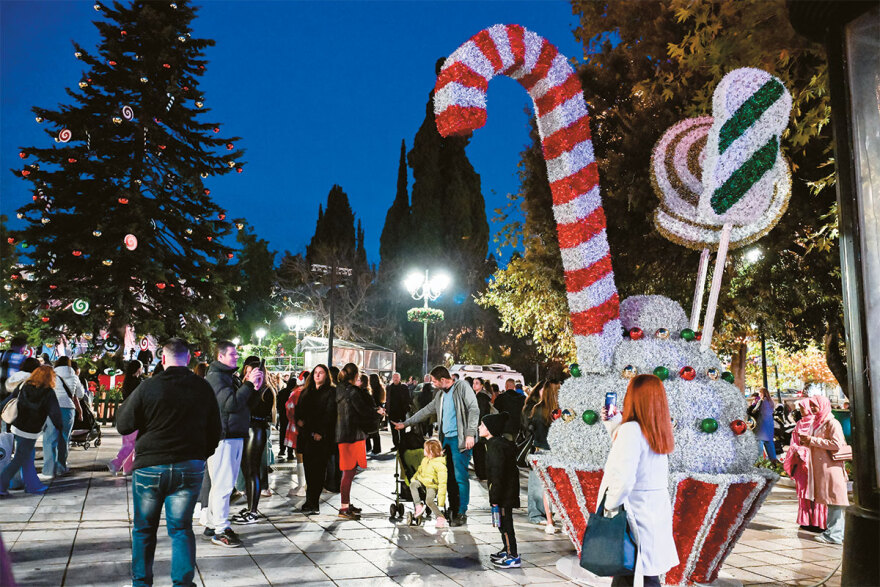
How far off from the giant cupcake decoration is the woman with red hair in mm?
1441

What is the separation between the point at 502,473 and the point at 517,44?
4.01 meters

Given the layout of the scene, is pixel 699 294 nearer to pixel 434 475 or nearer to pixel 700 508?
pixel 700 508

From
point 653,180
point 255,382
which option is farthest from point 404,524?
point 653,180

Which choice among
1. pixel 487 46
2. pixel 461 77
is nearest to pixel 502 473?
pixel 461 77

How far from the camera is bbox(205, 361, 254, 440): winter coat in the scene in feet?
22.2

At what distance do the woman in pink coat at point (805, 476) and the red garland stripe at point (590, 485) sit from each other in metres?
4.43

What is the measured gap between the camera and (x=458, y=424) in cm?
810

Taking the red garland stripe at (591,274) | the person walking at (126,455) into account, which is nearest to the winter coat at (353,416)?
the red garland stripe at (591,274)

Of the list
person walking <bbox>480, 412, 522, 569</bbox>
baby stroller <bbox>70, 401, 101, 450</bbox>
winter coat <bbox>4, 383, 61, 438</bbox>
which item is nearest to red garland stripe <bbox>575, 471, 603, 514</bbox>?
person walking <bbox>480, 412, 522, 569</bbox>

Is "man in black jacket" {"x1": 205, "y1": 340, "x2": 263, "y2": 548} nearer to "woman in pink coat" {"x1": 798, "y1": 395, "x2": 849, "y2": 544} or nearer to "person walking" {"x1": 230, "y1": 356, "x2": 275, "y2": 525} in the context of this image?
"person walking" {"x1": 230, "y1": 356, "x2": 275, "y2": 525}

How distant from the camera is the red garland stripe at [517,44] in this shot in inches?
212

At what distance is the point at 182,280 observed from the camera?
19844 millimetres

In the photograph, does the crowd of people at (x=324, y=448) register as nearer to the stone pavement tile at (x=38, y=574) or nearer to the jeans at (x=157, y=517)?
the jeans at (x=157, y=517)

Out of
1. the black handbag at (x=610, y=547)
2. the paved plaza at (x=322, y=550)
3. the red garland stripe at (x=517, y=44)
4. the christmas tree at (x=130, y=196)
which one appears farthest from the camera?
the christmas tree at (x=130, y=196)
